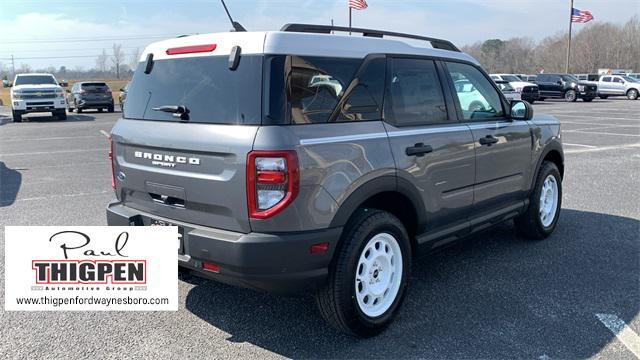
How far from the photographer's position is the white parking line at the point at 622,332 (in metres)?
3.32

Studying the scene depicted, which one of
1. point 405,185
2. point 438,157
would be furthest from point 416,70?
point 405,185

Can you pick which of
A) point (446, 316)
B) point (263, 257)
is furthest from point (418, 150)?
point (263, 257)

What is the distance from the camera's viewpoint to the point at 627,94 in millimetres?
37844

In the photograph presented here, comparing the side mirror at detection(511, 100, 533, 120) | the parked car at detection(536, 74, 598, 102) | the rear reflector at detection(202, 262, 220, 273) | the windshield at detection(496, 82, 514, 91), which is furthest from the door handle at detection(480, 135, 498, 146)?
the parked car at detection(536, 74, 598, 102)

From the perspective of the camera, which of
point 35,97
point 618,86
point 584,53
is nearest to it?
point 35,97

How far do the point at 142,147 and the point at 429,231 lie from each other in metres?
2.13

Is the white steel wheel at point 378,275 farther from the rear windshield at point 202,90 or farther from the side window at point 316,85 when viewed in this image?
the rear windshield at point 202,90

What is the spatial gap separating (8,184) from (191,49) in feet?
21.4

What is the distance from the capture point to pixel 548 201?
18.4 feet

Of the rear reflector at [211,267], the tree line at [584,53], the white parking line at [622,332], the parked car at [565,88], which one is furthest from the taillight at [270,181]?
the tree line at [584,53]

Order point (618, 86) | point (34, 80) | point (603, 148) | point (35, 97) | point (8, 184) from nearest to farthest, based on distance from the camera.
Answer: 1. point (8, 184)
2. point (603, 148)
3. point (35, 97)
4. point (34, 80)
5. point (618, 86)

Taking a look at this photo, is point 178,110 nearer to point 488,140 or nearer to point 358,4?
point 488,140

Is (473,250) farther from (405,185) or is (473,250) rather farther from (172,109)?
(172,109)

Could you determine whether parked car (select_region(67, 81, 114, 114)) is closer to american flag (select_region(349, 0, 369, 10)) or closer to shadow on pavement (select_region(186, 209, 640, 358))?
american flag (select_region(349, 0, 369, 10))
